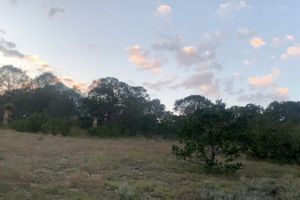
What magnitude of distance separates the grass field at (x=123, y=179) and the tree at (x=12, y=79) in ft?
169

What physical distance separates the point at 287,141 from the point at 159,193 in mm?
13583

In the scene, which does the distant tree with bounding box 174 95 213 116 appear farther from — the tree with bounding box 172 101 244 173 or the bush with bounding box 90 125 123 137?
the tree with bounding box 172 101 244 173

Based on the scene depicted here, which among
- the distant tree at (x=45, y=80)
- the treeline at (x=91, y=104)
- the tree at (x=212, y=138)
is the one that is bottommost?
the tree at (x=212, y=138)

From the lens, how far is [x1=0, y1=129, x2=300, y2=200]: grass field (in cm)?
1214

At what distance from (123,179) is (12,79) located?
60540 mm

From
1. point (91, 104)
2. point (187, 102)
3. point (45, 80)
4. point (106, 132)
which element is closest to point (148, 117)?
point (91, 104)

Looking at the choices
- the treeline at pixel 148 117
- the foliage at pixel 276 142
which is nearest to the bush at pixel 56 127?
the treeline at pixel 148 117

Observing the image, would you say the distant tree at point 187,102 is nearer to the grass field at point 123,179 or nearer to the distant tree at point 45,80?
the distant tree at point 45,80

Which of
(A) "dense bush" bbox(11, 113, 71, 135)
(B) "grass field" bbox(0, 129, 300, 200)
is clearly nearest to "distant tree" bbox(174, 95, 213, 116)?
(A) "dense bush" bbox(11, 113, 71, 135)

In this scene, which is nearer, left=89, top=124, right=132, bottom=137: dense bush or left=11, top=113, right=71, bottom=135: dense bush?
left=11, top=113, right=71, bottom=135: dense bush

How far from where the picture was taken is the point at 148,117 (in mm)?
60344

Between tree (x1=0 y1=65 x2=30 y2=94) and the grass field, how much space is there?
169ft

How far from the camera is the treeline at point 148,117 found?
736 inches

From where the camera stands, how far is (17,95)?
2554 inches
